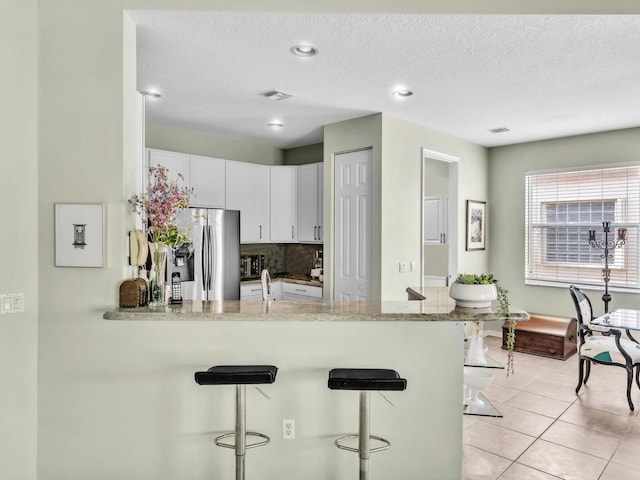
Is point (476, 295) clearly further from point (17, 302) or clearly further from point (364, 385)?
point (17, 302)

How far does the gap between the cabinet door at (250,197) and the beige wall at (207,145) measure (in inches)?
16.0

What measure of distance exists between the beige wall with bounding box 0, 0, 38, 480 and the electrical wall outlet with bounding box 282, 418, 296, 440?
54.0 inches

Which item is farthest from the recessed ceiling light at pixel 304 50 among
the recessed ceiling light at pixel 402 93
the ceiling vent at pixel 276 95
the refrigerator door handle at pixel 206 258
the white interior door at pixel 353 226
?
the refrigerator door handle at pixel 206 258

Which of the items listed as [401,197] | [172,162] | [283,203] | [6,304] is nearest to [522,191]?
[401,197]

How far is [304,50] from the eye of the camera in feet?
9.39

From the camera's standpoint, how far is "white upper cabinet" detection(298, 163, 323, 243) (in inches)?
210

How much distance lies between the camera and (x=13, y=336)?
89.7 inches

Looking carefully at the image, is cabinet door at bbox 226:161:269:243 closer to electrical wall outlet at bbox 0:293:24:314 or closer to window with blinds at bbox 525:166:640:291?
electrical wall outlet at bbox 0:293:24:314

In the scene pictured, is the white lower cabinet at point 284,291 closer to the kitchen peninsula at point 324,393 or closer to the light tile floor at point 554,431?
the light tile floor at point 554,431

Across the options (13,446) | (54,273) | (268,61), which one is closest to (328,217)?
(268,61)

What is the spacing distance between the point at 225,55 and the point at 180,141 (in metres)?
2.28

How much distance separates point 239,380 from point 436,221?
15.0 ft

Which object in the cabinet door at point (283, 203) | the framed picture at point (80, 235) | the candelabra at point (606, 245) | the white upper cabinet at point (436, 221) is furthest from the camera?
the white upper cabinet at point (436, 221)

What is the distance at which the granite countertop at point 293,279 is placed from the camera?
5.20 metres
